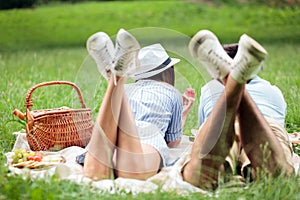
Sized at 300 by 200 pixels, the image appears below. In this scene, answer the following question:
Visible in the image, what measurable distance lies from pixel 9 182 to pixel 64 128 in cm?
137

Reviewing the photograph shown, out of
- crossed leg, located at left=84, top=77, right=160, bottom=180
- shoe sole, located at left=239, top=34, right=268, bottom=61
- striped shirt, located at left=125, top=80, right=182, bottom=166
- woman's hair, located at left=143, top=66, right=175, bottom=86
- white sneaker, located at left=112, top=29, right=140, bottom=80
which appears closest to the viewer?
shoe sole, located at left=239, top=34, right=268, bottom=61

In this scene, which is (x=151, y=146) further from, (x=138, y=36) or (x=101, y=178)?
(x=138, y=36)

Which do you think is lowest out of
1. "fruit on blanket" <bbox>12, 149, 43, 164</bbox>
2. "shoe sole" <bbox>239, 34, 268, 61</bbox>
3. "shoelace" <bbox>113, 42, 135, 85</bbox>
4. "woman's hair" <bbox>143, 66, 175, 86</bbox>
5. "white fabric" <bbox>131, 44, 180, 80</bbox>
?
"fruit on blanket" <bbox>12, 149, 43, 164</bbox>

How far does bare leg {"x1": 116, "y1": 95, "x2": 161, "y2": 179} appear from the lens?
12.1 ft

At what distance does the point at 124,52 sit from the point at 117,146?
0.54 m

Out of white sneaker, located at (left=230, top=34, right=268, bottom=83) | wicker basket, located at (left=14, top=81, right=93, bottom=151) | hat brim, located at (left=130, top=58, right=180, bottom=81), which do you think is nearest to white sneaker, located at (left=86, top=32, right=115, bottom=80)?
hat brim, located at (left=130, top=58, right=180, bottom=81)

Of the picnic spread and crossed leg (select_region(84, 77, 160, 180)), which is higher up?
crossed leg (select_region(84, 77, 160, 180))

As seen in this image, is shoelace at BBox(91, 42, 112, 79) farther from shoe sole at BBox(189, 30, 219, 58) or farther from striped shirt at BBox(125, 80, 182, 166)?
shoe sole at BBox(189, 30, 219, 58)

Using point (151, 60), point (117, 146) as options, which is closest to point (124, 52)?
point (117, 146)

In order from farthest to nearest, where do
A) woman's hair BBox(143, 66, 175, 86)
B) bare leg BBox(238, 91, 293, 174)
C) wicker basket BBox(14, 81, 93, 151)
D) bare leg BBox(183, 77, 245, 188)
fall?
1. wicker basket BBox(14, 81, 93, 151)
2. woman's hair BBox(143, 66, 175, 86)
3. bare leg BBox(238, 91, 293, 174)
4. bare leg BBox(183, 77, 245, 188)

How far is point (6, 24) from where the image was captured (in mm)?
15305

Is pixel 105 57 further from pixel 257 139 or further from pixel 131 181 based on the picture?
pixel 257 139

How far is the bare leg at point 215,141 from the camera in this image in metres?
3.31

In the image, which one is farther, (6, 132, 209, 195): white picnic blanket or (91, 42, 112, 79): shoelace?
(91, 42, 112, 79): shoelace
